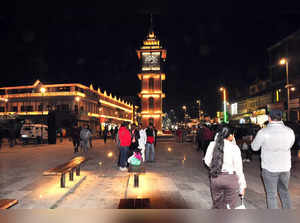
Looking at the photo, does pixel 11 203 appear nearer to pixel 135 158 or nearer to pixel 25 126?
pixel 135 158

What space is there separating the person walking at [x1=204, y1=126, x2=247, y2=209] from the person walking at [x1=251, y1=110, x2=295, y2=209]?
1.84ft

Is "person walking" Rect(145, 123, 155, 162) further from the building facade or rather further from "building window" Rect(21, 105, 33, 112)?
"building window" Rect(21, 105, 33, 112)

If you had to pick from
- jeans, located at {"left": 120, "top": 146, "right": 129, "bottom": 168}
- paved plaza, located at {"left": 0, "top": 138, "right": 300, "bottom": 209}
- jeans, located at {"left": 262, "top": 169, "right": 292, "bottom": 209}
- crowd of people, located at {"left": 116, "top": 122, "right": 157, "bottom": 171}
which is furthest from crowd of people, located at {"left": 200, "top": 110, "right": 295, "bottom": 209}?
jeans, located at {"left": 120, "top": 146, "right": 129, "bottom": 168}

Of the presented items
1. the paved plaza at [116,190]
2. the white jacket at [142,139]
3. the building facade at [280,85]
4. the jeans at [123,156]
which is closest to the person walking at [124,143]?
the jeans at [123,156]

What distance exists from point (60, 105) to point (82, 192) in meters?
54.9

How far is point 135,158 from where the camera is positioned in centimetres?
758

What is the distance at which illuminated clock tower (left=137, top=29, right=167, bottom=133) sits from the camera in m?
65.5

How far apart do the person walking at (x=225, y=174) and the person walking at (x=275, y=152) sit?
1.84 feet

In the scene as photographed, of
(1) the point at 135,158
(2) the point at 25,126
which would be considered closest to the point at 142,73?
(2) the point at 25,126

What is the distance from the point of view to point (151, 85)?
6594 cm

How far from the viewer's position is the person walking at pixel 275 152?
3.84 metres

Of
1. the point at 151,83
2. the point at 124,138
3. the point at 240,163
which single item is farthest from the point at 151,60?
the point at 240,163

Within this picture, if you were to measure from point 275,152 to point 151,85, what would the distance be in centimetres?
6255

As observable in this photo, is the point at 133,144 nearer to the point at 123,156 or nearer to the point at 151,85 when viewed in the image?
the point at 123,156
